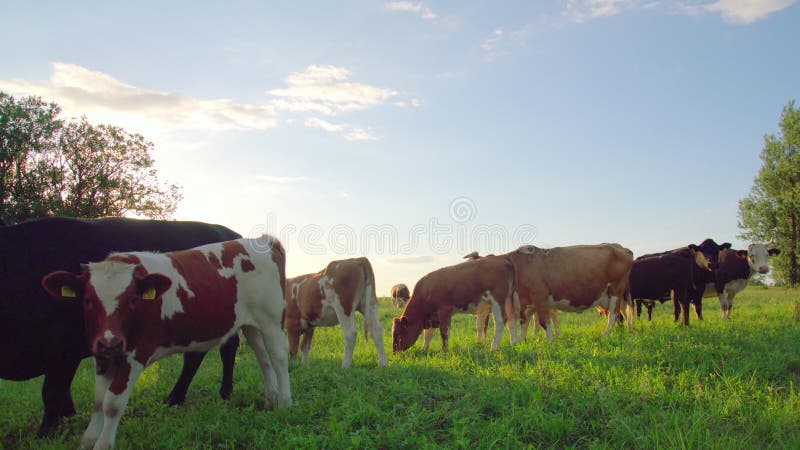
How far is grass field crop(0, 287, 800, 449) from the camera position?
5.98 m

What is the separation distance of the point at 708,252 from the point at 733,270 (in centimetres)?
253

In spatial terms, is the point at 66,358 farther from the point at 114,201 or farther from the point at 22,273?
the point at 114,201

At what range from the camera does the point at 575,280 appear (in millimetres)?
13656

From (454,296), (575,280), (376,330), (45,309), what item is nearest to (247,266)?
(45,309)

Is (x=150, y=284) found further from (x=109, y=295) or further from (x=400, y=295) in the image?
(x=400, y=295)

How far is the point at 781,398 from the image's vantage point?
23.6 feet

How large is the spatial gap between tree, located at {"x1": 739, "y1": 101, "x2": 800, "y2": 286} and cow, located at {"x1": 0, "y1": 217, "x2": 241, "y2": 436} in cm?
3962

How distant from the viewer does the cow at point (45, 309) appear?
6.98m

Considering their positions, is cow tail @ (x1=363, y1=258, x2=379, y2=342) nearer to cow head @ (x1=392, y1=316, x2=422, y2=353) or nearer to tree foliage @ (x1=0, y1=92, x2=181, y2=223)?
cow head @ (x1=392, y1=316, x2=422, y2=353)

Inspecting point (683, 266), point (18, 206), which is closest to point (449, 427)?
point (683, 266)

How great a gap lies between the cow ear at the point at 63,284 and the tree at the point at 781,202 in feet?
132

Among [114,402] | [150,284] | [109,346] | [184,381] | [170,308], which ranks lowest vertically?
[184,381]

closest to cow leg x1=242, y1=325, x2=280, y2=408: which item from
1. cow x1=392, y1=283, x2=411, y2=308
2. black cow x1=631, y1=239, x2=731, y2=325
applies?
black cow x1=631, y1=239, x2=731, y2=325

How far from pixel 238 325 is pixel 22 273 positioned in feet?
8.77
